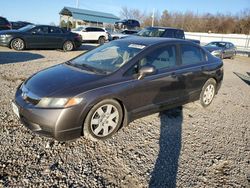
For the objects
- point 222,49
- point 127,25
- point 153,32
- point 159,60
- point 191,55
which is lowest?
point 159,60

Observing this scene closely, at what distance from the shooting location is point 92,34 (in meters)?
19.2

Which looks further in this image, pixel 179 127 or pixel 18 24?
pixel 18 24

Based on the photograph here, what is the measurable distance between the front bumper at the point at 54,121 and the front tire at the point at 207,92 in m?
3.11

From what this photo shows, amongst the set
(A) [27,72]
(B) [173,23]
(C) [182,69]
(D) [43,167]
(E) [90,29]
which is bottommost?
(D) [43,167]

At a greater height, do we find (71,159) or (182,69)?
(182,69)

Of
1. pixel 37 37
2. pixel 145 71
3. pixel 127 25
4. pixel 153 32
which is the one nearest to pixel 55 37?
pixel 37 37

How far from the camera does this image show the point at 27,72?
7.43 metres

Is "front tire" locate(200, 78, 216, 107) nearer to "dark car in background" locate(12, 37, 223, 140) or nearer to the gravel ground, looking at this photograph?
"dark car in background" locate(12, 37, 223, 140)

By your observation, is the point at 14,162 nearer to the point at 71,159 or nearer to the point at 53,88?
the point at 71,159

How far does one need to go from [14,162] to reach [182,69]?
10.6 ft

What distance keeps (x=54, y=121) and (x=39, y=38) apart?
11.0m

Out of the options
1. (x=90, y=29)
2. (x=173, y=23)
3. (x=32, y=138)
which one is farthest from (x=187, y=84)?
(x=173, y=23)

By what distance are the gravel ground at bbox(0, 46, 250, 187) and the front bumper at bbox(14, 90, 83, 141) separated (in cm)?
25

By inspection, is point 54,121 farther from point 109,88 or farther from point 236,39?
point 236,39
